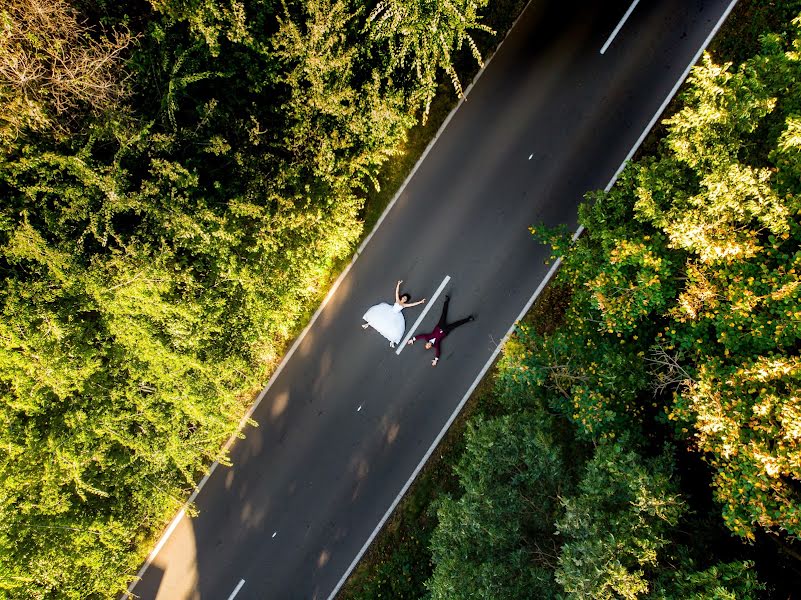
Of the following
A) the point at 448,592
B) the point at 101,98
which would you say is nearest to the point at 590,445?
the point at 448,592

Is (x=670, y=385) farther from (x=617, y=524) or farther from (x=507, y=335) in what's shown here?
(x=507, y=335)

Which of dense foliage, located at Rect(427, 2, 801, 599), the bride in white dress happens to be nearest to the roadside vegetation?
dense foliage, located at Rect(427, 2, 801, 599)

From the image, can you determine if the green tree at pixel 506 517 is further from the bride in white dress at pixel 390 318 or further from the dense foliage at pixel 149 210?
the dense foliage at pixel 149 210

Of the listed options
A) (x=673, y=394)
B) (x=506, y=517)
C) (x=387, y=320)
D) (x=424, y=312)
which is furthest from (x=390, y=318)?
(x=673, y=394)

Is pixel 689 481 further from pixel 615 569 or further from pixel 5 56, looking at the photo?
pixel 5 56

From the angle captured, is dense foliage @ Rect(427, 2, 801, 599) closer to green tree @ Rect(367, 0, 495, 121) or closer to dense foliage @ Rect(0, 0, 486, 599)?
green tree @ Rect(367, 0, 495, 121)

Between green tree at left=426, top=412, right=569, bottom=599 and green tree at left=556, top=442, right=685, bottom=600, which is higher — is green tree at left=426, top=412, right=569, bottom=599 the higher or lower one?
the lower one

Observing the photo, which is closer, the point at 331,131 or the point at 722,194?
the point at 722,194
